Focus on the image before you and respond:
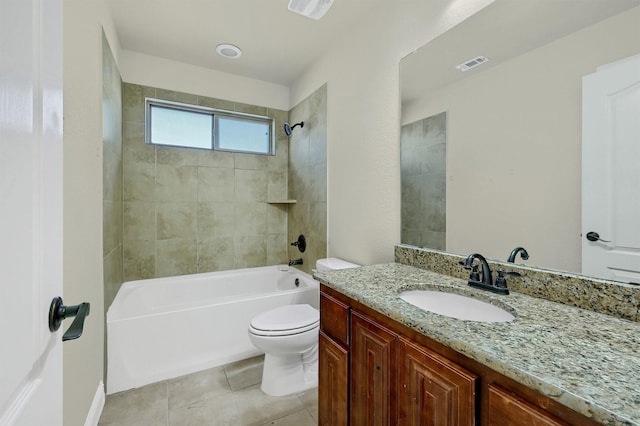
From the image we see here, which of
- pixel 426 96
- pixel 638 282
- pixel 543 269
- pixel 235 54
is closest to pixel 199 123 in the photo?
pixel 235 54

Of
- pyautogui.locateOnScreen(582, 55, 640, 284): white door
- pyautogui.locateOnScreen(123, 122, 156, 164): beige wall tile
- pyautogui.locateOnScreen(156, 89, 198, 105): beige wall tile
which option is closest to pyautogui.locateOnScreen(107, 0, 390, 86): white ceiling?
pyautogui.locateOnScreen(156, 89, 198, 105): beige wall tile

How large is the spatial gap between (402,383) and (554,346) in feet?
1.43

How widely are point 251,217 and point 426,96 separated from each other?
2.15 metres

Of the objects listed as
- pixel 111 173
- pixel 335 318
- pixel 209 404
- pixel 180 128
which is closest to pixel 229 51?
Answer: pixel 180 128

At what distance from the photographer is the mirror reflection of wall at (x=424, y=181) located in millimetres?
1482

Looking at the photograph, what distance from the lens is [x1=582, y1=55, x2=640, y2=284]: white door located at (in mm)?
860

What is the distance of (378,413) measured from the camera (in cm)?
97

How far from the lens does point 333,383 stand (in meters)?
1.20

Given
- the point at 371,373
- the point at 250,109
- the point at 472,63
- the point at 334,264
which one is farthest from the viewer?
the point at 250,109

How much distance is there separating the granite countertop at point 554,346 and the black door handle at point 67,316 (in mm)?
816

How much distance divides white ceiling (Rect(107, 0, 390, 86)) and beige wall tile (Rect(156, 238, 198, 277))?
5.79 feet

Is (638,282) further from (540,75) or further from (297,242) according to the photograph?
(297,242)

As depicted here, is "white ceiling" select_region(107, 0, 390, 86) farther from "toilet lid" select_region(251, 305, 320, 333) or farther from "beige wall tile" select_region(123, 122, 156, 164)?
"toilet lid" select_region(251, 305, 320, 333)

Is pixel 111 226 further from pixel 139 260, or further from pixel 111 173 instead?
pixel 139 260
